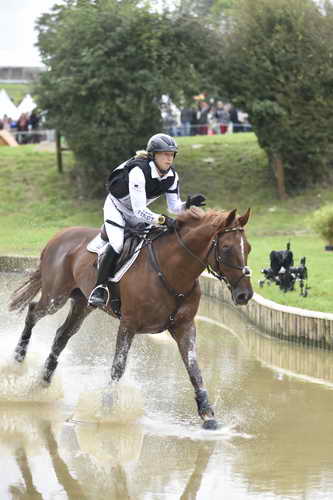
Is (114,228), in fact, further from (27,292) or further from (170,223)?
(27,292)

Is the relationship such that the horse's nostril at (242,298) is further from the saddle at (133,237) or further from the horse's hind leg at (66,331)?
the horse's hind leg at (66,331)

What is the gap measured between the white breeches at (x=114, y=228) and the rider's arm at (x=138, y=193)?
1.54ft

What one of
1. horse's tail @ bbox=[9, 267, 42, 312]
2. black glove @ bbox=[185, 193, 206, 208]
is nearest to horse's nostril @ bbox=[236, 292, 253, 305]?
black glove @ bbox=[185, 193, 206, 208]

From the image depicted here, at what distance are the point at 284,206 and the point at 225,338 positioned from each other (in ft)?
41.5

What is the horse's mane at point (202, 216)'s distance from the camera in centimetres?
914

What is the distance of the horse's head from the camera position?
347 inches

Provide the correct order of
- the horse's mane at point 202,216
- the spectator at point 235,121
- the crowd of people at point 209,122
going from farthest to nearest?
1. the spectator at point 235,121
2. the crowd of people at point 209,122
3. the horse's mane at point 202,216

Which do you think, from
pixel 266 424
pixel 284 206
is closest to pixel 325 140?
pixel 284 206

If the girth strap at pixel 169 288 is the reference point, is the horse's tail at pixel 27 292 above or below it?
below

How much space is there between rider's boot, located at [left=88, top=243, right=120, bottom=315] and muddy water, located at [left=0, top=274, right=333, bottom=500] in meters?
0.90

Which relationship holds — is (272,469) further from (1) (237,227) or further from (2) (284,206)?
(2) (284,206)

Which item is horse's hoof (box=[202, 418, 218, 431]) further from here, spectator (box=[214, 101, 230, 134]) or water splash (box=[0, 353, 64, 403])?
spectator (box=[214, 101, 230, 134])

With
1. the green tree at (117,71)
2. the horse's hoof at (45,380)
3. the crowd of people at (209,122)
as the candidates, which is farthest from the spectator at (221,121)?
the horse's hoof at (45,380)

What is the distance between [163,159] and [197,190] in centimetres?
1802
